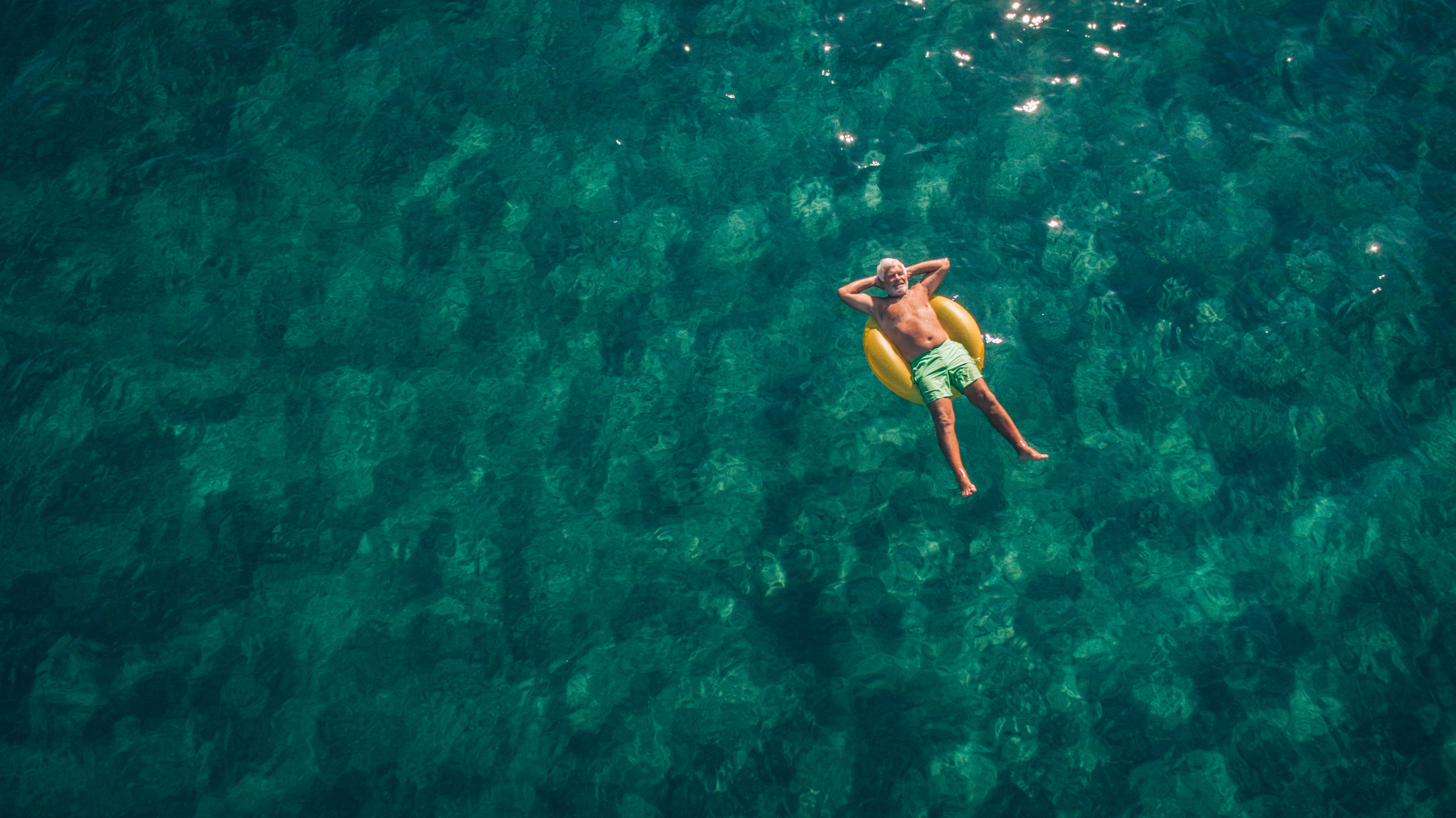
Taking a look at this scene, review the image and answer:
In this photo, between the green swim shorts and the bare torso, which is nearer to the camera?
the green swim shorts

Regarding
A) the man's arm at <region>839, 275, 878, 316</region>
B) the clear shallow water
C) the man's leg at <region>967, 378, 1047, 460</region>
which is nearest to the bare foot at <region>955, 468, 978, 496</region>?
the man's leg at <region>967, 378, 1047, 460</region>

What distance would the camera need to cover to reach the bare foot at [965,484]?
5805mm

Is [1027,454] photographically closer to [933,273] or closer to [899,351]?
[899,351]

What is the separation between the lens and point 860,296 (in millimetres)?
6309

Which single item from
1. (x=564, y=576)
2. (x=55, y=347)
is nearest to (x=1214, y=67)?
(x=564, y=576)

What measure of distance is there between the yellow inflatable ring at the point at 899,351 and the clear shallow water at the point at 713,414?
35cm

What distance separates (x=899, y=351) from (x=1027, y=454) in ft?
3.88

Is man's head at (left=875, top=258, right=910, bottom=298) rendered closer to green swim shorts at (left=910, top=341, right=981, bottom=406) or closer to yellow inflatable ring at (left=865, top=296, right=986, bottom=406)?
yellow inflatable ring at (left=865, top=296, right=986, bottom=406)

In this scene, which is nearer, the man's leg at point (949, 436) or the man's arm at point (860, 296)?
the man's leg at point (949, 436)

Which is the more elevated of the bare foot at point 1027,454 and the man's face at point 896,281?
the man's face at point 896,281

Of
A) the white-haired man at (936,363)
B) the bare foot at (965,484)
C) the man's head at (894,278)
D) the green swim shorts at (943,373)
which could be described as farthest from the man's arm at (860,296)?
the bare foot at (965,484)

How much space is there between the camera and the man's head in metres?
6.08

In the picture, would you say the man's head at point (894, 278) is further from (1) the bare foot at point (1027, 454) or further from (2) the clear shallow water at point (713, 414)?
(1) the bare foot at point (1027, 454)

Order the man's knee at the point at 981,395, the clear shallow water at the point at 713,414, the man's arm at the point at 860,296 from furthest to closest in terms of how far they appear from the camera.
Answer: the man's arm at the point at 860,296
the man's knee at the point at 981,395
the clear shallow water at the point at 713,414
